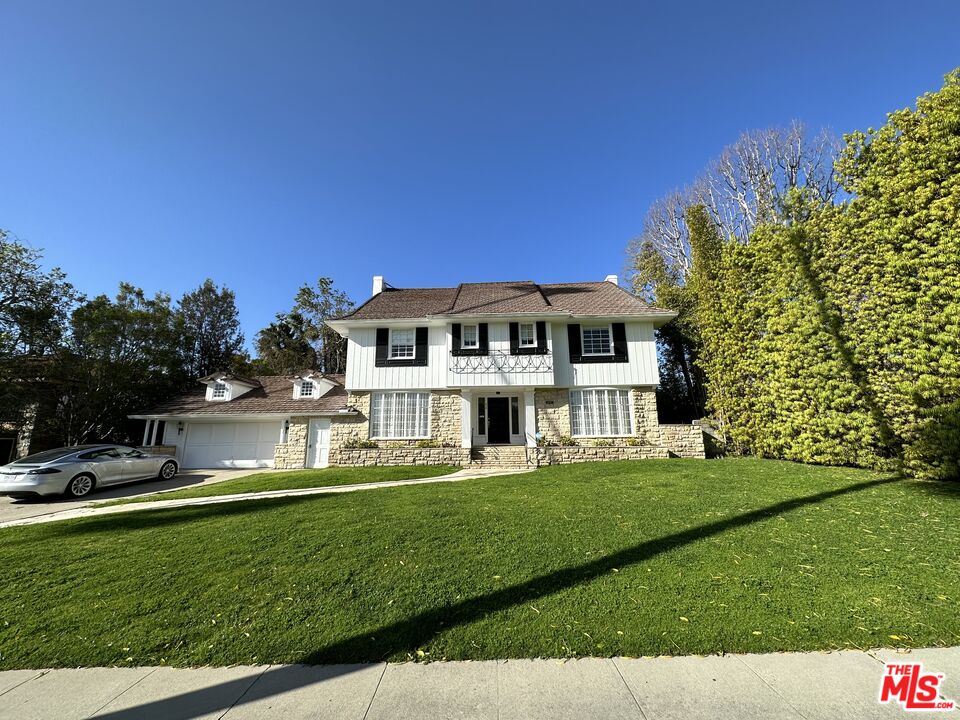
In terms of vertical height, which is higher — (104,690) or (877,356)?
(877,356)

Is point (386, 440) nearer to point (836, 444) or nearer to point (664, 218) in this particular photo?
point (836, 444)

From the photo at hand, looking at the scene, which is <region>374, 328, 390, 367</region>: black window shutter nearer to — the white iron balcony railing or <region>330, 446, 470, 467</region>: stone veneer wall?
the white iron balcony railing

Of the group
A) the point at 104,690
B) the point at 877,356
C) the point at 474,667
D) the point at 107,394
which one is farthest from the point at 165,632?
the point at 107,394

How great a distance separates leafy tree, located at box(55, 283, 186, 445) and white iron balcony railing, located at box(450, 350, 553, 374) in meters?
18.3

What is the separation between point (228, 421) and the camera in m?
18.9

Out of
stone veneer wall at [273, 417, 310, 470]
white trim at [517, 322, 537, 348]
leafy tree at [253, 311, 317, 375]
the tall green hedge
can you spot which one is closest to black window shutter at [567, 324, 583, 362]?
white trim at [517, 322, 537, 348]

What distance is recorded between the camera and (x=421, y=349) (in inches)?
671

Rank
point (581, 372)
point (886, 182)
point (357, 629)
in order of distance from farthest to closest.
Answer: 1. point (581, 372)
2. point (886, 182)
3. point (357, 629)

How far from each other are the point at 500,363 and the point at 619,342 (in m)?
5.17

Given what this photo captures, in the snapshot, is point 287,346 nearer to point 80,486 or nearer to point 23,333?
point 23,333

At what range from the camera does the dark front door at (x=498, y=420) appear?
57.0 ft

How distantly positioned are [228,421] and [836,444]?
23107mm

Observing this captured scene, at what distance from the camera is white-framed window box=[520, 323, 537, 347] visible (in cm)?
1631

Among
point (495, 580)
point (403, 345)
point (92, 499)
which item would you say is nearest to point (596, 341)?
point (403, 345)
